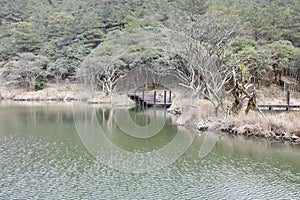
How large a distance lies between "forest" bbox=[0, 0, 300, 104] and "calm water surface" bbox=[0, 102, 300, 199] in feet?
29.8

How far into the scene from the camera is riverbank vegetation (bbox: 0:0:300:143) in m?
20.5

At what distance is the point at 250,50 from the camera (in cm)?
2667

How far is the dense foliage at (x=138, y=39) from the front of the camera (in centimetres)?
2325

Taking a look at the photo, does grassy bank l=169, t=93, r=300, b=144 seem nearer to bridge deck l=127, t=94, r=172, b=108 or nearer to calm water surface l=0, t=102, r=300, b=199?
calm water surface l=0, t=102, r=300, b=199

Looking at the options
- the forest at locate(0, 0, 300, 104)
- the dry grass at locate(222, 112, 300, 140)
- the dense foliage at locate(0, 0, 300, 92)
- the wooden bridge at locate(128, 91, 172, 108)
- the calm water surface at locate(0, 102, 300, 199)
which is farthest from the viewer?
the wooden bridge at locate(128, 91, 172, 108)

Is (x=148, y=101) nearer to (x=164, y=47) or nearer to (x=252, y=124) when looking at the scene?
(x=164, y=47)

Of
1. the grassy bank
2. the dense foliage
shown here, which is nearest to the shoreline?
the grassy bank

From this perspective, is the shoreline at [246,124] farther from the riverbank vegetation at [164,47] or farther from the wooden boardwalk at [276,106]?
the wooden boardwalk at [276,106]

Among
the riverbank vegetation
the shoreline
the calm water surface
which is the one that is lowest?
the calm water surface

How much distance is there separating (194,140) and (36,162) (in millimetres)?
5938

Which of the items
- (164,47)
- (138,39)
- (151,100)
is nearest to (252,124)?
(164,47)

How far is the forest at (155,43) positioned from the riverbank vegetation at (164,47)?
10 cm

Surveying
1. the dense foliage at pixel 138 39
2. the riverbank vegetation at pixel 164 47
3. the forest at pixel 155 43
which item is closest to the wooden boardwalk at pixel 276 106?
the riverbank vegetation at pixel 164 47

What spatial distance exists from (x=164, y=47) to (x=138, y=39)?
35.3 ft
